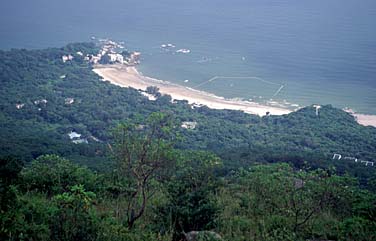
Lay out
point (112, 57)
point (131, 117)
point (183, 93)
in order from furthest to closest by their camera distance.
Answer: point (112, 57) < point (183, 93) < point (131, 117)

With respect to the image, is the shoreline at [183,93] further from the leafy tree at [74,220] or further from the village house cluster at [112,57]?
the leafy tree at [74,220]

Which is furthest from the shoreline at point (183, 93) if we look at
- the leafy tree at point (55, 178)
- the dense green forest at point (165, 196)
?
the leafy tree at point (55, 178)

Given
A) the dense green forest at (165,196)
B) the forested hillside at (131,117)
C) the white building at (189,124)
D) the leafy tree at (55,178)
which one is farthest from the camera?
the white building at (189,124)

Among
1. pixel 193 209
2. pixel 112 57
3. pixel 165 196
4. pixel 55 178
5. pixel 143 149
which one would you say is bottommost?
pixel 55 178

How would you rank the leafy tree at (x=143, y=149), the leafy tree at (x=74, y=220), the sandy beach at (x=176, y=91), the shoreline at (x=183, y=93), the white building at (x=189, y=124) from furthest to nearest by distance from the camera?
1. the sandy beach at (x=176, y=91)
2. the shoreline at (x=183, y=93)
3. the white building at (x=189, y=124)
4. the leafy tree at (x=143, y=149)
5. the leafy tree at (x=74, y=220)

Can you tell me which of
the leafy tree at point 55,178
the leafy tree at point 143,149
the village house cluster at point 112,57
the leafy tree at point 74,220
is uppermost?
the village house cluster at point 112,57

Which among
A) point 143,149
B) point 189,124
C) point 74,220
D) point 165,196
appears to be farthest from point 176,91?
point 74,220

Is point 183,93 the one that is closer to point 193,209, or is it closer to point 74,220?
point 193,209

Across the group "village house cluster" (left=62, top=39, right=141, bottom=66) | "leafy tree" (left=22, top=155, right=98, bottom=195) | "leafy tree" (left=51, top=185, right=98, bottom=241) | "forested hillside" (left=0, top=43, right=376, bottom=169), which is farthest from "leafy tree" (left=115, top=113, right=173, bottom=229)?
"village house cluster" (left=62, top=39, right=141, bottom=66)
